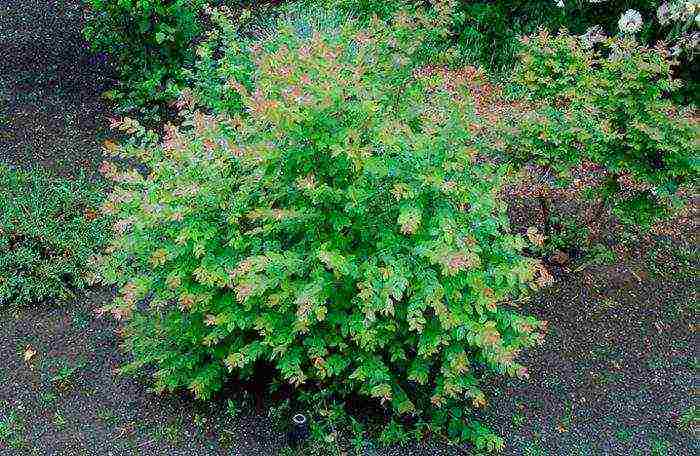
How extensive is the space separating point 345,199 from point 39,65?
4844 mm

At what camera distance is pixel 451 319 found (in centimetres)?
336

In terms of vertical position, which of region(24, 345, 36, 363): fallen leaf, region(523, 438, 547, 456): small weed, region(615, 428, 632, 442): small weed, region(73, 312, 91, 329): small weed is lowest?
region(24, 345, 36, 363): fallen leaf

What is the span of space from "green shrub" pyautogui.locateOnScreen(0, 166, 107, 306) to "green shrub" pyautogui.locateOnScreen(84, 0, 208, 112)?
145 cm

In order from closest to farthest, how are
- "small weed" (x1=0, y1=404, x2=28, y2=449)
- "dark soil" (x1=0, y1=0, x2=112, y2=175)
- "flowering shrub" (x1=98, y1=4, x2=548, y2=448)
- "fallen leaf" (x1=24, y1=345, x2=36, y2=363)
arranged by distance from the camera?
"flowering shrub" (x1=98, y1=4, x2=548, y2=448) → "small weed" (x1=0, y1=404, x2=28, y2=449) → "fallen leaf" (x1=24, y1=345, x2=36, y2=363) → "dark soil" (x1=0, y1=0, x2=112, y2=175)

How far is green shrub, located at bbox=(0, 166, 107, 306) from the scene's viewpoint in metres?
4.77

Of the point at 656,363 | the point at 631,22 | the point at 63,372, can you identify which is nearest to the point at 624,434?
the point at 656,363

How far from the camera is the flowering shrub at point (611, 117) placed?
4527 millimetres

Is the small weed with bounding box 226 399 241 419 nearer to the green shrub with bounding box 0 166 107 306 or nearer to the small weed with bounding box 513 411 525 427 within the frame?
the green shrub with bounding box 0 166 107 306

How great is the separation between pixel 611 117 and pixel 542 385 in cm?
162

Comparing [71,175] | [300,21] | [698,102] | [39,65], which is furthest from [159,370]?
[698,102]

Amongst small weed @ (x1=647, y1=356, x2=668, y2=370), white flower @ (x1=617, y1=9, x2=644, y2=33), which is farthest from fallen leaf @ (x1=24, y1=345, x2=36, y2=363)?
white flower @ (x1=617, y1=9, x2=644, y2=33)

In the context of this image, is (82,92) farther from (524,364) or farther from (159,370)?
(524,364)

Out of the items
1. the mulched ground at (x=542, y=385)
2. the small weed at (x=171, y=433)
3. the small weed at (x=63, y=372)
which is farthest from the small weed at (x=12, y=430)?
the small weed at (x=171, y=433)

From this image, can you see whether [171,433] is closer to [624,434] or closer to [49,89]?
[624,434]
